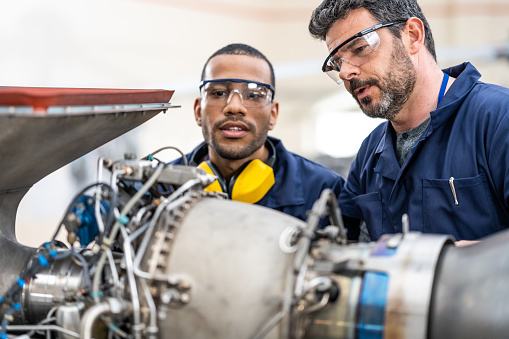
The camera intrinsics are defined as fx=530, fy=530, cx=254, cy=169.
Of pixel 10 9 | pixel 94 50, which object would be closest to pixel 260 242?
pixel 10 9

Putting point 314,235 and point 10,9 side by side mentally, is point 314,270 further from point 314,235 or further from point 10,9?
point 10,9

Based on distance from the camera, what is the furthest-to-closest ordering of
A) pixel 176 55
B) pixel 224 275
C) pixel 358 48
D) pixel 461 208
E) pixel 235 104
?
pixel 176 55 → pixel 235 104 → pixel 358 48 → pixel 461 208 → pixel 224 275

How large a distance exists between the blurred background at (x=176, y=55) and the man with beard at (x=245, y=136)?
2.77 m

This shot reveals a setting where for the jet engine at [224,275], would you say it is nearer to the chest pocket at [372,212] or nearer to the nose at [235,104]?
the chest pocket at [372,212]

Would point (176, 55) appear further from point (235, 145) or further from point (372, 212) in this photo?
point (372, 212)

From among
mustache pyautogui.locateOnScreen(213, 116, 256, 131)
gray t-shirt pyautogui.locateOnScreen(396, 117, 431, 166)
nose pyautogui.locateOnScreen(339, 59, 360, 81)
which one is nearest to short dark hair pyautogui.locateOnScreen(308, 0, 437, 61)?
nose pyautogui.locateOnScreen(339, 59, 360, 81)

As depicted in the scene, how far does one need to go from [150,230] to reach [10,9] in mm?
4990

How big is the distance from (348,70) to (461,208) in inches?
18.2

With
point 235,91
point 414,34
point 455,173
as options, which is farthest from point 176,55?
point 455,173

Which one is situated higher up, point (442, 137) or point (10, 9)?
point (10, 9)

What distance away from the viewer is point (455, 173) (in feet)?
4.32

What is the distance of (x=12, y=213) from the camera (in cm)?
121

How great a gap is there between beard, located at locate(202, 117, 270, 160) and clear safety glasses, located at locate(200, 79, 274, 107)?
7 cm

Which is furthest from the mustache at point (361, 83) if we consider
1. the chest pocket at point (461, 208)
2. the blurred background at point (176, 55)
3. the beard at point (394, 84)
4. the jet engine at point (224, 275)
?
the blurred background at point (176, 55)
